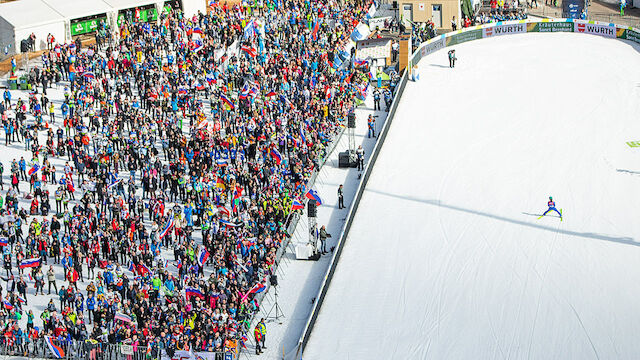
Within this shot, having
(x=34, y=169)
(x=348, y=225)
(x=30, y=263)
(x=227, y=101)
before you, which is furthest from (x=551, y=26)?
(x=30, y=263)

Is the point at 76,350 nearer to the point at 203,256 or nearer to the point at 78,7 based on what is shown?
the point at 203,256

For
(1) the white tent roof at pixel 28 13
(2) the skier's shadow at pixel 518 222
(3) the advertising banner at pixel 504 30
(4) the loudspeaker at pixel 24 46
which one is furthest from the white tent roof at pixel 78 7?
(2) the skier's shadow at pixel 518 222

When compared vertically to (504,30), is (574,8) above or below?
above

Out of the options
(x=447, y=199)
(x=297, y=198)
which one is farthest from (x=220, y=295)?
(x=447, y=199)

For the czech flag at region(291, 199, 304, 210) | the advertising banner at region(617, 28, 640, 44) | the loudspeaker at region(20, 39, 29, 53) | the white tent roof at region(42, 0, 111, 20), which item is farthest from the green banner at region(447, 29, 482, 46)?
the czech flag at region(291, 199, 304, 210)

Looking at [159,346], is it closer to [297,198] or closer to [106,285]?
[106,285]

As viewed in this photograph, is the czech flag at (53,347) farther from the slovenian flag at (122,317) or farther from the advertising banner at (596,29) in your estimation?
the advertising banner at (596,29)

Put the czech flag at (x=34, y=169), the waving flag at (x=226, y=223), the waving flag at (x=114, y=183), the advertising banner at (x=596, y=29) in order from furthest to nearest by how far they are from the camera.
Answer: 1. the advertising banner at (x=596, y=29)
2. the czech flag at (x=34, y=169)
3. the waving flag at (x=114, y=183)
4. the waving flag at (x=226, y=223)
